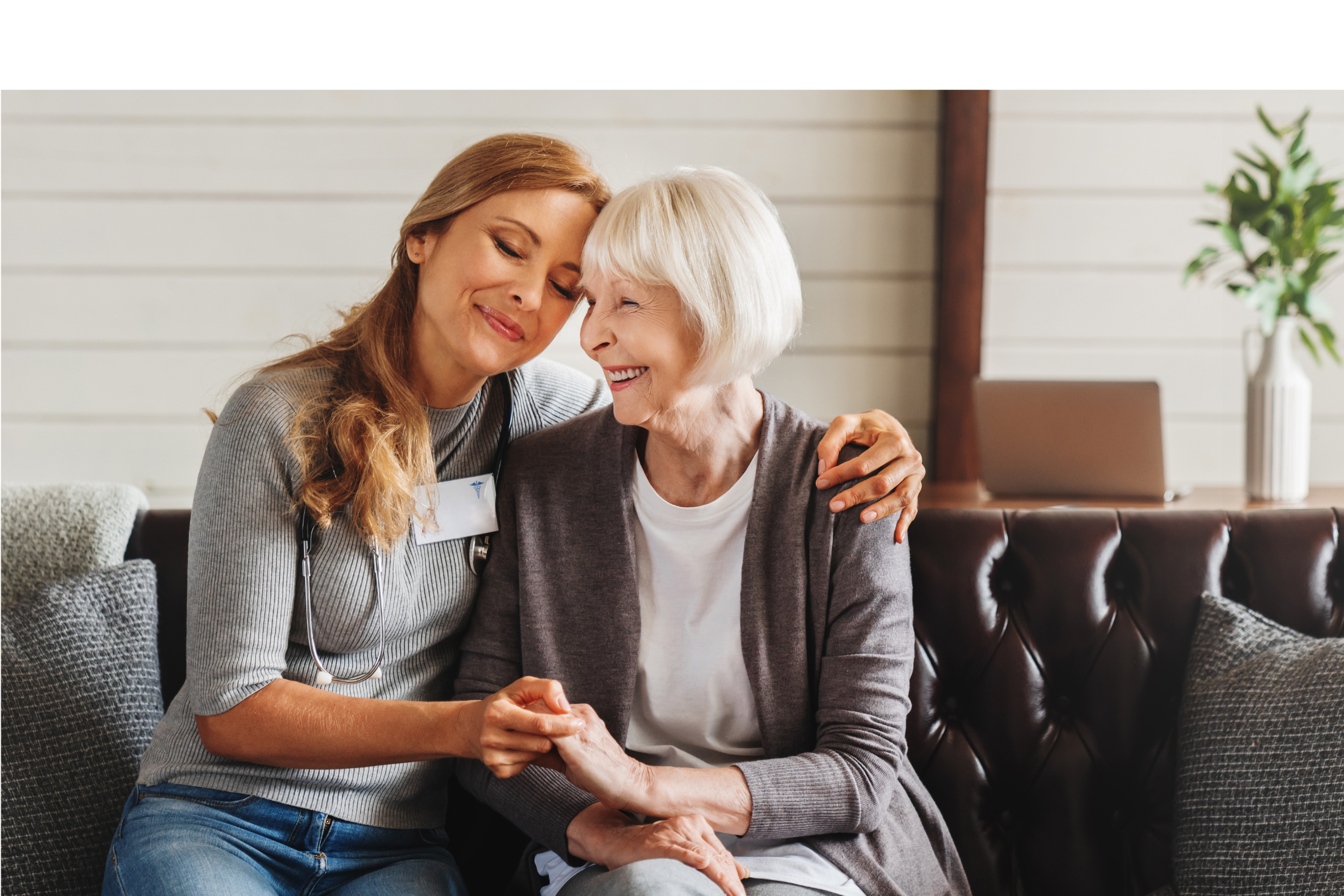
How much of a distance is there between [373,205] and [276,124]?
0.34 metres

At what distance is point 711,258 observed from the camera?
4.20 ft

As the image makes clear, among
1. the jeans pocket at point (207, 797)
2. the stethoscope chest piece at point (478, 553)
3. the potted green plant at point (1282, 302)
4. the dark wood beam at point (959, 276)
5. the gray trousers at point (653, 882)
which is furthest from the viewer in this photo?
the dark wood beam at point (959, 276)

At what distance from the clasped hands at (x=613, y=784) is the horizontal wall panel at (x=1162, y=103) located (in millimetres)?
2142

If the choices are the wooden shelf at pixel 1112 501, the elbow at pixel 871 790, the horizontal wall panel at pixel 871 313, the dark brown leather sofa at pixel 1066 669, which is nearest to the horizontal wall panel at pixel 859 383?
the horizontal wall panel at pixel 871 313

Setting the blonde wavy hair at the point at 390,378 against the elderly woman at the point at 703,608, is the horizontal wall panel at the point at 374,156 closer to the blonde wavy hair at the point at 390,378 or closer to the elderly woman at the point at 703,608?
the blonde wavy hair at the point at 390,378

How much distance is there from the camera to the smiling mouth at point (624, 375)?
131 cm

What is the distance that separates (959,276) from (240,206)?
1980mm

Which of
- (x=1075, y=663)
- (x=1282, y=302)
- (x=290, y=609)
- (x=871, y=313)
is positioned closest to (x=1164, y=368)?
(x=1282, y=302)

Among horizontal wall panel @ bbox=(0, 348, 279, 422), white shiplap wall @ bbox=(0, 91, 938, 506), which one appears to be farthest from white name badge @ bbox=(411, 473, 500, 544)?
horizontal wall panel @ bbox=(0, 348, 279, 422)

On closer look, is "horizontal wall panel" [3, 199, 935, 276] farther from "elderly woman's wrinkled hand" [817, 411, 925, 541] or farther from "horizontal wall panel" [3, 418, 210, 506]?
"elderly woman's wrinkled hand" [817, 411, 925, 541]

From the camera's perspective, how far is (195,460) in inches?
105

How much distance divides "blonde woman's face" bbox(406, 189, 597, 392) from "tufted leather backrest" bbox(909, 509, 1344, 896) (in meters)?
0.71

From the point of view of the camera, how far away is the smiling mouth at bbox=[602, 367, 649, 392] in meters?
1.31
